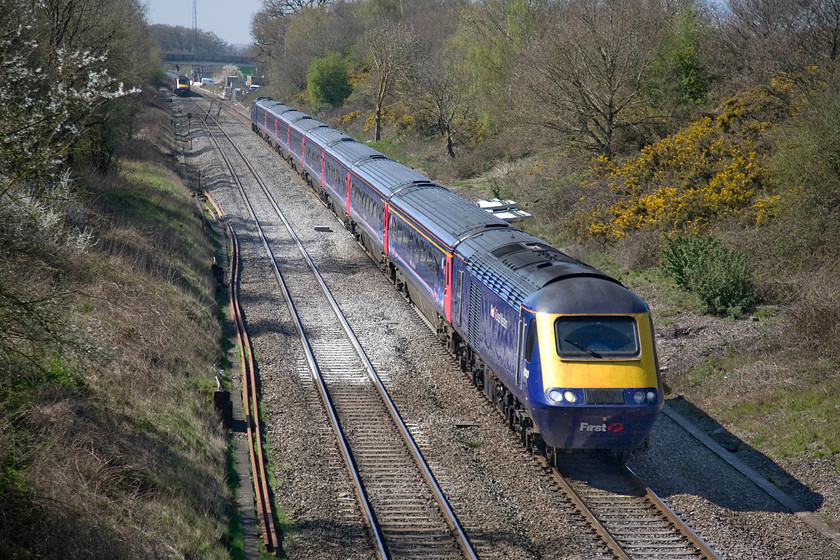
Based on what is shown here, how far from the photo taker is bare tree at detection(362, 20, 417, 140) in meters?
48.7

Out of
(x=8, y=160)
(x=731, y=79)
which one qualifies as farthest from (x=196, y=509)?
(x=731, y=79)

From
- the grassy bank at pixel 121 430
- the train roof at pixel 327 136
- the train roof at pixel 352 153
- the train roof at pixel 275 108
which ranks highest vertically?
the train roof at pixel 275 108

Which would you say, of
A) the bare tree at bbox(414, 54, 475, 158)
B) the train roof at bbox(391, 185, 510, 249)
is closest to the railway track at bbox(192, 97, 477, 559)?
the train roof at bbox(391, 185, 510, 249)

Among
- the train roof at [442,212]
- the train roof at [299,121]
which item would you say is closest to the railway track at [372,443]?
the train roof at [442,212]

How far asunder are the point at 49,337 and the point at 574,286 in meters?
6.86

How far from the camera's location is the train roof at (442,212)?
15316 millimetres

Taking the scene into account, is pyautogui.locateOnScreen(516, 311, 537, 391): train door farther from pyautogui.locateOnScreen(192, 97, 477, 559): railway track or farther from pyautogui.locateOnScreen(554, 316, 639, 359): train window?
pyautogui.locateOnScreen(192, 97, 477, 559): railway track

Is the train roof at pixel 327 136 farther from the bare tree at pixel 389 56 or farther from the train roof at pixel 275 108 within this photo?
the bare tree at pixel 389 56

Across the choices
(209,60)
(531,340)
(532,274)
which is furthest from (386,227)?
(209,60)

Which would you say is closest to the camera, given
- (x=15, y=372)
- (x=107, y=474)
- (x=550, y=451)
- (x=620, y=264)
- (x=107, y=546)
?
(x=107, y=546)

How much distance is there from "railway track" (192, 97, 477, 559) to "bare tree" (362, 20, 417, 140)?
30489mm

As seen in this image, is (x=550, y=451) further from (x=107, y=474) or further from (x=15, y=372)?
(x=15, y=372)

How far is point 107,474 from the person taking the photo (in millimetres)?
9422

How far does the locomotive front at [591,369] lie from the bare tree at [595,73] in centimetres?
1788
